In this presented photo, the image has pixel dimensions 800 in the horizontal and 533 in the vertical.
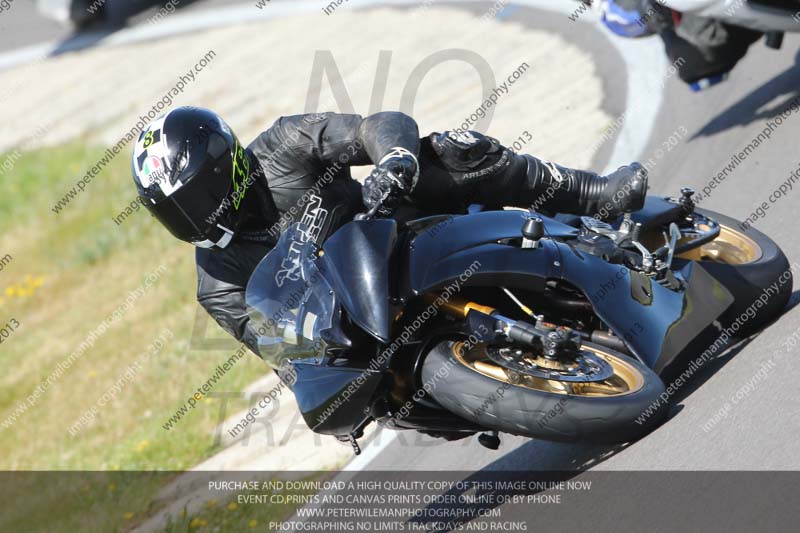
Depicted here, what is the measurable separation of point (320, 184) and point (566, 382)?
68.6 inches

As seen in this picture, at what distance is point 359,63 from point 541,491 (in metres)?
9.67

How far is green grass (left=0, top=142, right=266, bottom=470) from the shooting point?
8.48 metres

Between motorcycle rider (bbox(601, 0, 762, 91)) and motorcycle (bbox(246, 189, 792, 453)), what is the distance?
3.95 meters

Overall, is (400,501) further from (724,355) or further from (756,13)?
(756,13)

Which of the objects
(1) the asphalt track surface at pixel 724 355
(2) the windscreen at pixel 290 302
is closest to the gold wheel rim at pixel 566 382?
(1) the asphalt track surface at pixel 724 355

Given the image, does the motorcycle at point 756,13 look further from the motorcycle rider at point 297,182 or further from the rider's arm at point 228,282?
the rider's arm at point 228,282

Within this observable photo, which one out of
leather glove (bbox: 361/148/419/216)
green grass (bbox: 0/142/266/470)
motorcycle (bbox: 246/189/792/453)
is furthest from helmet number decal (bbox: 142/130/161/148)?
green grass (bbox: 0/142/266/470)

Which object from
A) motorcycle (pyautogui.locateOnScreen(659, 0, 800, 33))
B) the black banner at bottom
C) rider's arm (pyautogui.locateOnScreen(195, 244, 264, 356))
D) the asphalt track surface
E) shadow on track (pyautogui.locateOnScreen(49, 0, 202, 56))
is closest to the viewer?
the black banner at bottom

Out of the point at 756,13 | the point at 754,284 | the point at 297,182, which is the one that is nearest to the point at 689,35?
the point at 756,13

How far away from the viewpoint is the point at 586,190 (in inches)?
222

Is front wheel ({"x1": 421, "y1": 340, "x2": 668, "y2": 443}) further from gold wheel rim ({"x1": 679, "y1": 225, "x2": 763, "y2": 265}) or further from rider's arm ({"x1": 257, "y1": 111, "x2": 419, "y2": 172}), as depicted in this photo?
gold wheel rim ({"x1": 679, "y1": 225, "x2": 763, "y2": 265})

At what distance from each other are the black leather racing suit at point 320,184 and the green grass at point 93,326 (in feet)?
9.02

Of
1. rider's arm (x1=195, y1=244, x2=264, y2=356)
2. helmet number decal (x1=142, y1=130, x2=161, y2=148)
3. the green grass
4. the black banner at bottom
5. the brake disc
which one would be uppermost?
helmet number decal (x1=142, y1=130, x2=161, y2=148)

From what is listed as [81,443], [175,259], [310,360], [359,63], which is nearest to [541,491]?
[310,360]
